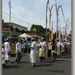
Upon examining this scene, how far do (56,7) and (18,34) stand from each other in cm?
72

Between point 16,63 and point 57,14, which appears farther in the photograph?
point 16,63

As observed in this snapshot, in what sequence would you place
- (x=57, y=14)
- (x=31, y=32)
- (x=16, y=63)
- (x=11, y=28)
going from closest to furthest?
(x=11, y=28) → (x=31, y=32) → (x=57, y=14) → (x=16, y=63)

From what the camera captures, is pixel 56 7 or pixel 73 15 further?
pixel 56 7

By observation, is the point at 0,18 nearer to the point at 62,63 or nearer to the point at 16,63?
the point at 16,63

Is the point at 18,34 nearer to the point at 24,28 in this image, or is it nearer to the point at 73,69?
the point at 24,28

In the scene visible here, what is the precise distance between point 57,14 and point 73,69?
3.45ft

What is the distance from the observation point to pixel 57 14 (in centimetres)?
330

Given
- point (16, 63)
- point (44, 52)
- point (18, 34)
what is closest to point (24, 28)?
point (18, 34)

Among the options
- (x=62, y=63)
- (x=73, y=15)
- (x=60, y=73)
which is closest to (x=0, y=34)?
(x=73, y=15)

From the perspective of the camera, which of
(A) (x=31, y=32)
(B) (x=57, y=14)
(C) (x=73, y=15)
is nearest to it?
(C) (x=73, y=15)

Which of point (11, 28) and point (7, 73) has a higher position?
point (11, 28)

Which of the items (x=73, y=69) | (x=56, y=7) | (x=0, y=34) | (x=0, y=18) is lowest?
(x=73, y=69)

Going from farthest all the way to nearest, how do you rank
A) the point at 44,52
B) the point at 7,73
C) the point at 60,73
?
the point at 44,52, the point at 60,73, the point at 7,73

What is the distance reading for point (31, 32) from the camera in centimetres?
309
